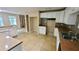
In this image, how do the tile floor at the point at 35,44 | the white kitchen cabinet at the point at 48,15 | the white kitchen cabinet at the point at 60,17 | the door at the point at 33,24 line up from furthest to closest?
the door at the point at 33,24, the white kitchen cabinet at the point at 48,15, the white kitchen cabinet at the point at 60,17, the tile floor at the point at 35,44

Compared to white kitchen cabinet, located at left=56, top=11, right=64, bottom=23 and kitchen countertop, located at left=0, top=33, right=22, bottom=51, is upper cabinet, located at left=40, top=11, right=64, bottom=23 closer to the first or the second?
white kitchen cabinet, located at left=56, top=11, right=64, bottom=23

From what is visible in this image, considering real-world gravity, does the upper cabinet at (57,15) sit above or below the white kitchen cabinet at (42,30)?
above

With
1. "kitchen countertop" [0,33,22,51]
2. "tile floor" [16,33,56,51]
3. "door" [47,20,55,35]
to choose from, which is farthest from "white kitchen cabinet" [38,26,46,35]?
"kitchen countertop" [0,33,22,51]

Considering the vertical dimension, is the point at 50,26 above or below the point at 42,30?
above

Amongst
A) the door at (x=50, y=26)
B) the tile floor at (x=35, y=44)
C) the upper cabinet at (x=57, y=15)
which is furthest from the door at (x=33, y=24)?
the tile floor at (x=35, y=44)

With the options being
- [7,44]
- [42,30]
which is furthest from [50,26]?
[7,44]

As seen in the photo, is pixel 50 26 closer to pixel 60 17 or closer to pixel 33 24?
pixel 60 17

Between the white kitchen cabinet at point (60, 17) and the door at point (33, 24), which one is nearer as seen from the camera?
the white kitchen cabinet at point (60, 17)

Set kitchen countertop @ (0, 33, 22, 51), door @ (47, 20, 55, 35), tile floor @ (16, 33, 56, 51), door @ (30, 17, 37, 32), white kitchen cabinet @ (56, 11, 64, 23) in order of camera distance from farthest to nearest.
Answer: door @ (30, 17, 37, 32) → door @ (47, 20, 55, 35) → white kitchen cabinet @ (56, 11, 64, 23) → tile floor @ (16, 33, 56, 51) → kitchen countertop @ (0, 33, 22, 51)

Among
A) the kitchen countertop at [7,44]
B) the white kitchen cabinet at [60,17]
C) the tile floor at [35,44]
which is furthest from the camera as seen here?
the white kitchen cabinet at [60,17]

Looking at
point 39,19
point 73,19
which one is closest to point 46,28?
point 39,19

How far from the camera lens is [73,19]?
10.8 feet

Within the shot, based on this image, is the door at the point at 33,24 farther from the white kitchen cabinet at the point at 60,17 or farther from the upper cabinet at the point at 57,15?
the white kitchen cabinet at the point at 60,17

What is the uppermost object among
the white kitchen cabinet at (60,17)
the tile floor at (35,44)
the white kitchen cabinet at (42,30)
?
the white kitchen cabinet at (60,17)
